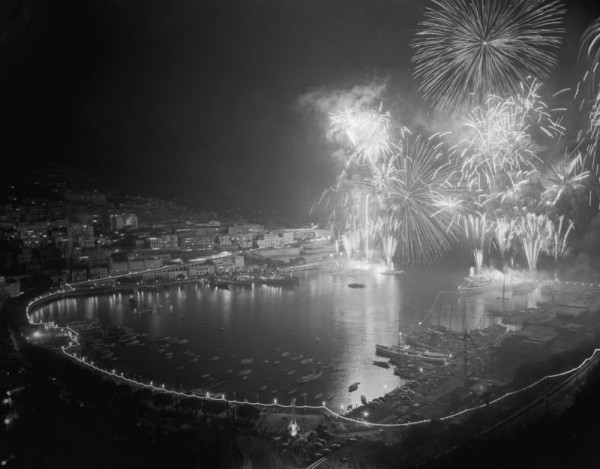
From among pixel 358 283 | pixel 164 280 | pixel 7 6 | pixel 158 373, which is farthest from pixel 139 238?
pixel 7 6

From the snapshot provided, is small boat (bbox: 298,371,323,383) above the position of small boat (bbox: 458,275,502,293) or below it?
below

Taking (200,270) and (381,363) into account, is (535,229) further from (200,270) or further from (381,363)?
(200,270)

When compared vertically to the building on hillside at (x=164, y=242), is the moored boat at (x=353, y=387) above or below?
below

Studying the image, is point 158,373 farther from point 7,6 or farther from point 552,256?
point 552,256

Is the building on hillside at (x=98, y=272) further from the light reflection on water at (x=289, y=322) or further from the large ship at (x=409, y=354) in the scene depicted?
the large ship at (x=409, y=354)

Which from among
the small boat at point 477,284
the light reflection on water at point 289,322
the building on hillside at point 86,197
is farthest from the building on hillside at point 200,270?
the small boat at point 477,284

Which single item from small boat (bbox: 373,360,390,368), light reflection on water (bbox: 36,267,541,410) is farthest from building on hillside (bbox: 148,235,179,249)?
small boat (bbox: 373,360,390,368)

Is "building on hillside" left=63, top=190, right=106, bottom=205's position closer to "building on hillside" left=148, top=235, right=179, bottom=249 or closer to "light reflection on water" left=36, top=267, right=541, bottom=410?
"building on hillside" left=148, top=235, right=179, bottom=249
